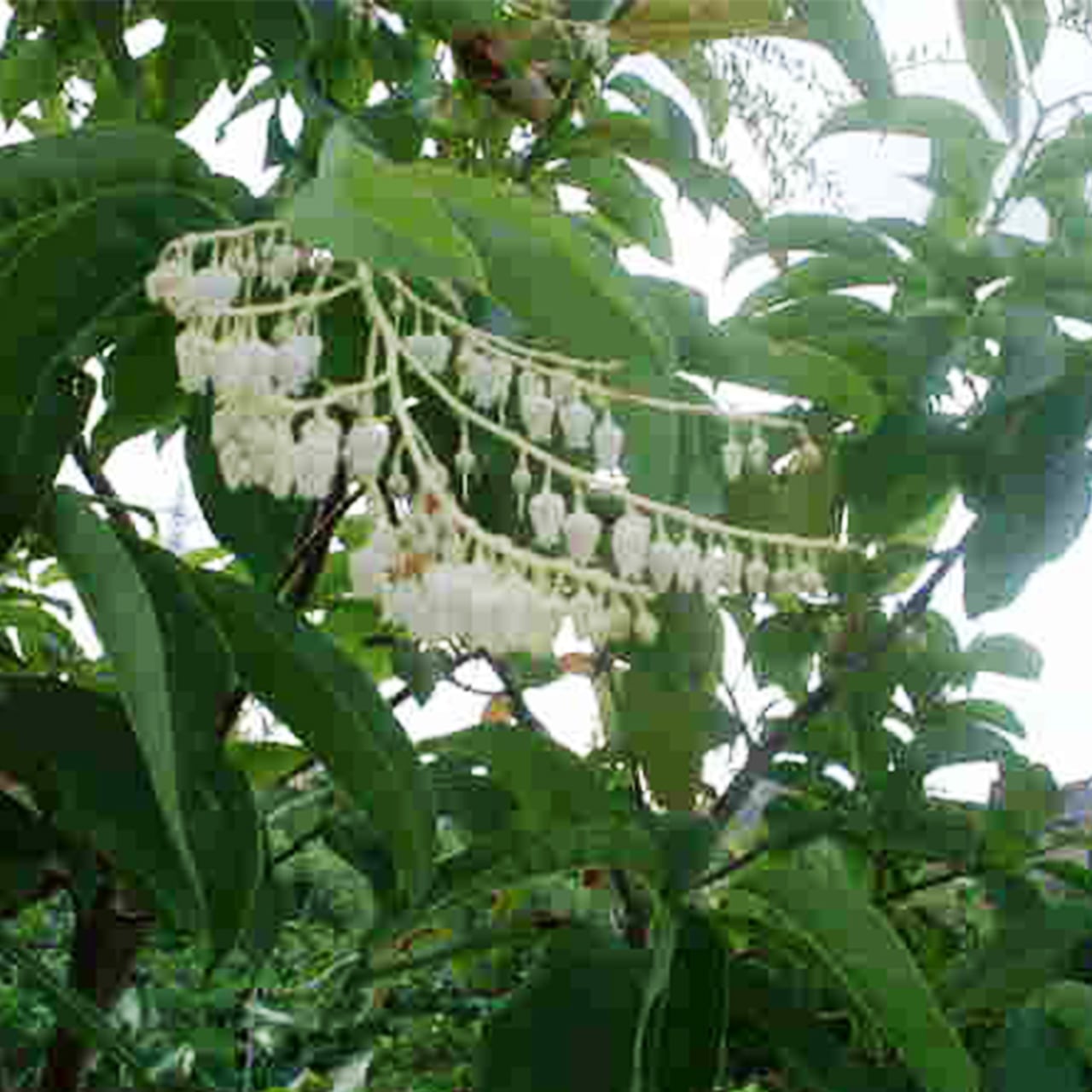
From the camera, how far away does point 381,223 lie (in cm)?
42

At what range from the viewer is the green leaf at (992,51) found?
94 centimetres

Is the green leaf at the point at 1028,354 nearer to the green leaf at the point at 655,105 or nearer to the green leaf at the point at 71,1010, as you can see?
the green leaf at the point at 655,105

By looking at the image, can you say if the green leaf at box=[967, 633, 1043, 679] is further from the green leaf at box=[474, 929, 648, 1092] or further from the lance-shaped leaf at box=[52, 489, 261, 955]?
the lance-shaped leaf at box=[52, 489, 261, 955]

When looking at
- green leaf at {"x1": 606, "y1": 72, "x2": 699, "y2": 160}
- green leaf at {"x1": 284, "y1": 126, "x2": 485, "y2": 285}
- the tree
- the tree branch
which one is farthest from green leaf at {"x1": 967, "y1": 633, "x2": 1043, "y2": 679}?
green leaf at {"x1": 284, "y1": 126, "x2": 485, "y2": 285}

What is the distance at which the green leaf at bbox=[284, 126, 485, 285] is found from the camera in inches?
16.6

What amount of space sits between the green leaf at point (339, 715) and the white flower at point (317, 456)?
4.4 inches

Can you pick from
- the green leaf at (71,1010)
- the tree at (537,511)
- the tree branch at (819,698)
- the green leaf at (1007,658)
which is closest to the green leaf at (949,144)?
the tree at (537,511)

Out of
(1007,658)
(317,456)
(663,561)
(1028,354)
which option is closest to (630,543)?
(663,561)

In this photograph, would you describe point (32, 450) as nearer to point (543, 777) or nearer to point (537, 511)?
point (537, 511)

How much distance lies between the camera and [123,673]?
0.56 metres

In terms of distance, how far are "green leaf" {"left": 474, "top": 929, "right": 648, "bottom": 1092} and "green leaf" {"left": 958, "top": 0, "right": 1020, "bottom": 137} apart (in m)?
0.57

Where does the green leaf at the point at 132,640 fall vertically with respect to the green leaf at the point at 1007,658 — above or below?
below

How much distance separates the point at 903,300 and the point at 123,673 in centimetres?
65

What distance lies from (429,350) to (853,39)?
0.32 metres
